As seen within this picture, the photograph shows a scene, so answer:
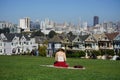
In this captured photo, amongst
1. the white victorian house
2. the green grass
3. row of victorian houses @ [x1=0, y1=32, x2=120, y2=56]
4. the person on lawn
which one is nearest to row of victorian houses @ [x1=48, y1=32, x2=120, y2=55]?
row of victorian houses @ [x1=0, y1=32, x2=120, y2=56]

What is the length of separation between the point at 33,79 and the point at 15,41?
8586 cm

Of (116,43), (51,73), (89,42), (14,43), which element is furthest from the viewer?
(14,43)

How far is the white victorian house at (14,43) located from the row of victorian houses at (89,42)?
1070cm

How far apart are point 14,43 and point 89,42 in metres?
22.2

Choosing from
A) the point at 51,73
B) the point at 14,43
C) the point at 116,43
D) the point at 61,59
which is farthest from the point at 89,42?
the point at 51,73

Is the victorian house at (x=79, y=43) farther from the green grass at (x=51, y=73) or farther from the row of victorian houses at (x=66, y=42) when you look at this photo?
the green grass at (x=51, y=73)

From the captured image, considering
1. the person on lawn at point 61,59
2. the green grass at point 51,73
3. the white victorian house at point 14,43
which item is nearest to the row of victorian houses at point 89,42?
the white victorian house at point 14,43

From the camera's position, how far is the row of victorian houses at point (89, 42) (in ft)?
271

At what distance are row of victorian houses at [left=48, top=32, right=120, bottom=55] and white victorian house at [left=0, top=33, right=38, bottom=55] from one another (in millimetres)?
10704

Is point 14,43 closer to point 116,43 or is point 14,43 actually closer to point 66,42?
point 66,42

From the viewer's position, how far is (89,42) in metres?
86.6

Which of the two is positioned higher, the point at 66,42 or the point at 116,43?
the point at 66,42

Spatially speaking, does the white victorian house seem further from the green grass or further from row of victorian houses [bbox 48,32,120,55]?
the green grass

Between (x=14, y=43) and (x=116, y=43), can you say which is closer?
(x=116, y=43)
